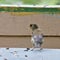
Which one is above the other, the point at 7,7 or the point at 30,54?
the point at 7,7

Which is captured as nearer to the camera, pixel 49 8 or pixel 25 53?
pixel 25 53

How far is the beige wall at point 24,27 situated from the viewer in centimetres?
322

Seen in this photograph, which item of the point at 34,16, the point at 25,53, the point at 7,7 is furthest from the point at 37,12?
the point at 25,53

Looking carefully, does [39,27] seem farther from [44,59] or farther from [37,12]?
[44,59]

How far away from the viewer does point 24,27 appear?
3.26m

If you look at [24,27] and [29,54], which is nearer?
[29,54]

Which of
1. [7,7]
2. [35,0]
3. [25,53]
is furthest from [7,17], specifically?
[25,53]

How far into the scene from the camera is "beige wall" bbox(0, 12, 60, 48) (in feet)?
10.6

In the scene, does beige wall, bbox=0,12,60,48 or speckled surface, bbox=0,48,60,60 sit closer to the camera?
speckled surface, bbox=0,48,60,60

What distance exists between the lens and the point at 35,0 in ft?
10.4

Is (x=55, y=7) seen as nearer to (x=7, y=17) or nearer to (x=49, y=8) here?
(x=49, y=8)

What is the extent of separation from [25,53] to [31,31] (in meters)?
0.58

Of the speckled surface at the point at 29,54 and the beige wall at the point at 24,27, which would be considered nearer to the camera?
the speckled surface at the point at 29,54

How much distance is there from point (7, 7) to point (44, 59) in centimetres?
85
